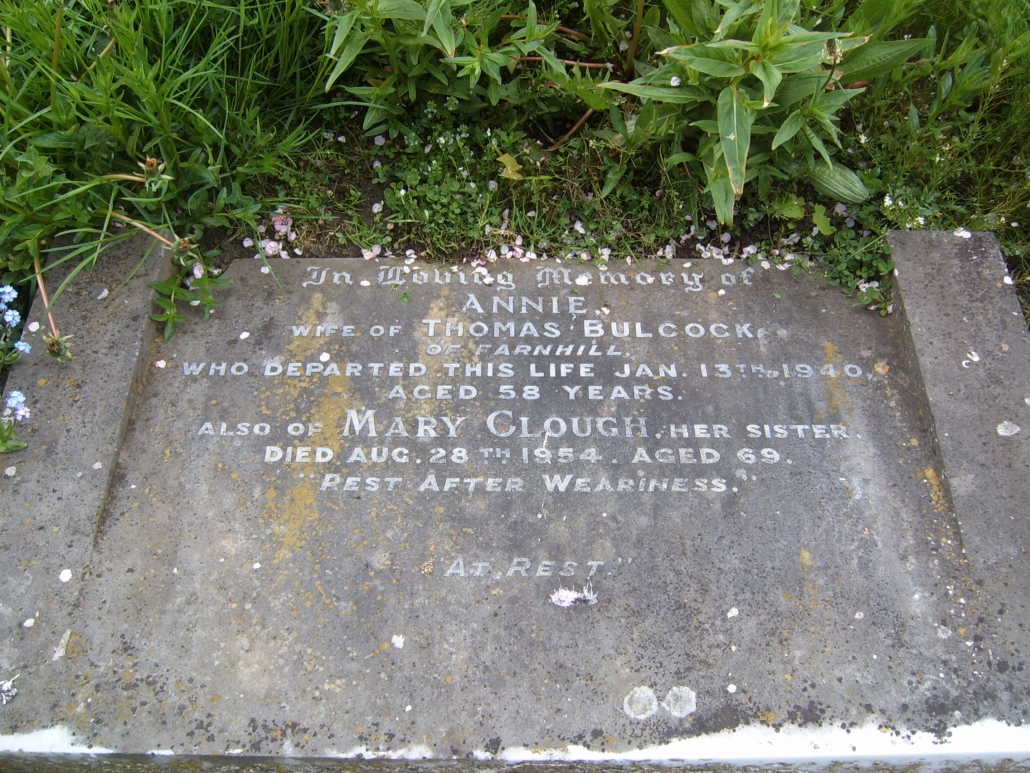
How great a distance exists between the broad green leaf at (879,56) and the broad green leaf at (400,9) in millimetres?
1362

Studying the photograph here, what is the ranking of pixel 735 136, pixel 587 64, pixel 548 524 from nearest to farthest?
pixel 548 524, pixel 735 136, pixel 587 64

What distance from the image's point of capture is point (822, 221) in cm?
246

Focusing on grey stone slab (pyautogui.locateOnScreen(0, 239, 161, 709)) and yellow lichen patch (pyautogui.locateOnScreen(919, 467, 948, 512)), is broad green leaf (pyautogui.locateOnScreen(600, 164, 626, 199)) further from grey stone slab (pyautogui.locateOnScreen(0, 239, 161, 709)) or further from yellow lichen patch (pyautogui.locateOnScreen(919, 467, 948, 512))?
grey stone slab (pyautogui.locateOnScreen(0, 239, 161, 709))

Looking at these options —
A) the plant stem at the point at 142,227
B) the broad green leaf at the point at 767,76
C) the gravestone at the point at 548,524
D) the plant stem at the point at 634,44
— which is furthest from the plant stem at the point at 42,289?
the broad green leaf at the point at 767,76

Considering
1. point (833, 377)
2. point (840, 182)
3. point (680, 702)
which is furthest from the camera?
point (840, 182)

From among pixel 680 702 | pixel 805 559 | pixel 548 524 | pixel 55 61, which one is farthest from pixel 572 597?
pixel 55 61

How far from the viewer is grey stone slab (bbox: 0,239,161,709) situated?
5.87 feet

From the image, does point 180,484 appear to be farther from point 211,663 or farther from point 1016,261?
point 1016,261

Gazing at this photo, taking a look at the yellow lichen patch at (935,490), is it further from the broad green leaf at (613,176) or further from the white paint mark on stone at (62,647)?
the white paint mark on stone at (62,647)

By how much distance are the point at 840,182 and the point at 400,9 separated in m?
1.54

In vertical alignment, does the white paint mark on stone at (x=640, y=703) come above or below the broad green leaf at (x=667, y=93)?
below

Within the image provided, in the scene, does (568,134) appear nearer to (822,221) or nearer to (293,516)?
(822,221)

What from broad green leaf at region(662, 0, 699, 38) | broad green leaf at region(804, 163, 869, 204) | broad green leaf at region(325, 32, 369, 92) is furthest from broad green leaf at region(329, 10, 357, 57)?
broad green leaf at region(804, 163, 869, 204)

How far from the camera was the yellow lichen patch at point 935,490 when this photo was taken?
1960mm
